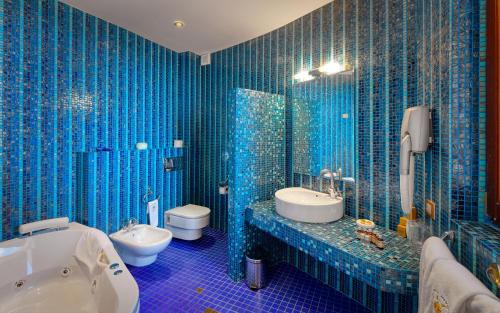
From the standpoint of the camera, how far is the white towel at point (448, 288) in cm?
66

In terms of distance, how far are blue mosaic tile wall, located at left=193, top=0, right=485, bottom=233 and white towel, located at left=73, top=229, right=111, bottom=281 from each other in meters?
1.68

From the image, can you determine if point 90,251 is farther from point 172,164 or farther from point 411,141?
point 411,141

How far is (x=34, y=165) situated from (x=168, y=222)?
1649 millimetres

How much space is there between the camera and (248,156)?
236cm

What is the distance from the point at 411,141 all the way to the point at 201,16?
2.32m

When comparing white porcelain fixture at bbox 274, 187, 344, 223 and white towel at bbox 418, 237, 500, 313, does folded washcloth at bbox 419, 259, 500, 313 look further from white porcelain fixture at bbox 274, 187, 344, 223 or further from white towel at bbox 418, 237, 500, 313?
white porcelain fixture at bbox 274, 187, 344, 223

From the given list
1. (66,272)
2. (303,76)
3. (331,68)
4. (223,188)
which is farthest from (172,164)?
(331,68)

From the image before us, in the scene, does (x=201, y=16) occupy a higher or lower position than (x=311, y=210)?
higher

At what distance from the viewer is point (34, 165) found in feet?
7.09

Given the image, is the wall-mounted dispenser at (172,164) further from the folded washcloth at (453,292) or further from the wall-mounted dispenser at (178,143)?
the folded washcloth at (453,292)

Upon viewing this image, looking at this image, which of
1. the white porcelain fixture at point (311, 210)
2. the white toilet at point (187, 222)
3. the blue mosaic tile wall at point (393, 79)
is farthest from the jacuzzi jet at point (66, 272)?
the white porcelain fixture at point (311, 210)

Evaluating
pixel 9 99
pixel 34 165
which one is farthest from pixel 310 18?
pixel 34 165

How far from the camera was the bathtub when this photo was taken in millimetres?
1657

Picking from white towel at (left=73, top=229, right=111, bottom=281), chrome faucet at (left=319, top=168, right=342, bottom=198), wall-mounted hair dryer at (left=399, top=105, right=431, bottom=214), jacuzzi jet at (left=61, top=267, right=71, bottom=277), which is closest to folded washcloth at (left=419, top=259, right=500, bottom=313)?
wall-mounted hair dryer at (left=399, top=105, right=431, bottom=214)
